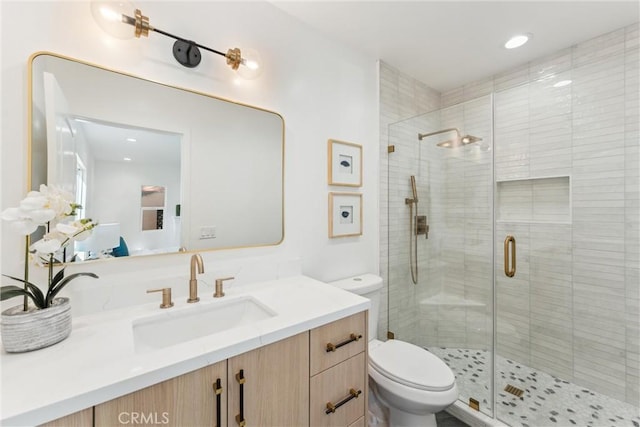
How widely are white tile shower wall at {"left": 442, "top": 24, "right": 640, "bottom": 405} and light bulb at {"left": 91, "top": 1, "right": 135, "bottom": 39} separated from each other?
6.73ft

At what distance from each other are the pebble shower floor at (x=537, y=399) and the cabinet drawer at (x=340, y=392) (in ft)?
3.24

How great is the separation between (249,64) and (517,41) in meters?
1.84

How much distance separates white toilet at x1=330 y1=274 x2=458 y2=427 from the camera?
124 centimetres

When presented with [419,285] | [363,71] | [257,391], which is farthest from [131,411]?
[363,71]

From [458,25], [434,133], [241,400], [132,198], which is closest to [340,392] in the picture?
[241,400]

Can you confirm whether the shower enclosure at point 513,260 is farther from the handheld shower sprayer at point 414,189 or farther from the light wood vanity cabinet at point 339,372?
the light wood vanity cabinet at point 339,372

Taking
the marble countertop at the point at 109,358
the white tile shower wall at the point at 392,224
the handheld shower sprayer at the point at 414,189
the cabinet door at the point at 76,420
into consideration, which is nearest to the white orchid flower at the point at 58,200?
the marble countertop at the point at 109,358

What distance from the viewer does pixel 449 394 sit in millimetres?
1249

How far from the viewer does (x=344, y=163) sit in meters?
1.80

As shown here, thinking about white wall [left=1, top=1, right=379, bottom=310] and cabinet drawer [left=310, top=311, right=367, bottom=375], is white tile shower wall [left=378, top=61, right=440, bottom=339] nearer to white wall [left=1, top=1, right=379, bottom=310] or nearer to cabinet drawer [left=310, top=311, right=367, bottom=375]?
white wall [left=1, top=1, right=379, bottom=310]

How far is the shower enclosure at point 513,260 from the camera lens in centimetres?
167

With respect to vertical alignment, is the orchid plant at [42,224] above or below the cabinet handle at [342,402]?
above

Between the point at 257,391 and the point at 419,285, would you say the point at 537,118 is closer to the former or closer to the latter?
the point at 419,285

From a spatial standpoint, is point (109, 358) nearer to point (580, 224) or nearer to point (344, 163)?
point (344, 163)
